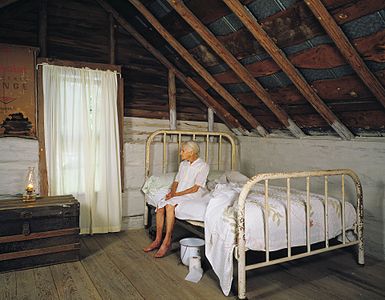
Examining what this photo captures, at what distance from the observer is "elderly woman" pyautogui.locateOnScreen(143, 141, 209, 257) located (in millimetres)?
3328

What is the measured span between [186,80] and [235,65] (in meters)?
1.21

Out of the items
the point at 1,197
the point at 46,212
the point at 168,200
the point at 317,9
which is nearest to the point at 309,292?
the point at 168,200

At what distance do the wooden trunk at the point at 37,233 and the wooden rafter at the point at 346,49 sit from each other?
267 cm

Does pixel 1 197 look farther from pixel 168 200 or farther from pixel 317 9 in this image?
pixel 317 9

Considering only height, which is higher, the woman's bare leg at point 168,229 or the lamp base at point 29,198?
the lamp base at point 29,198

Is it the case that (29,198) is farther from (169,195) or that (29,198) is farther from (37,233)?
(169,195)

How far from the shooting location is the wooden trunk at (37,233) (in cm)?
294

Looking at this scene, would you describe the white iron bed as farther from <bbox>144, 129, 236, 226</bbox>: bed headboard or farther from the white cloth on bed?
<bbox>144, 129, 236, 226</bbox>: bed headboard

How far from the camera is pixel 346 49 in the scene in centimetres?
255

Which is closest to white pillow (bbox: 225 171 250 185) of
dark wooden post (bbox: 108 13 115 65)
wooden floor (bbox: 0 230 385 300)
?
wooden floor (bbox: 0 230 385 300)

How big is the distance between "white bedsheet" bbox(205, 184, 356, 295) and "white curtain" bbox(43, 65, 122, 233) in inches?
64.8

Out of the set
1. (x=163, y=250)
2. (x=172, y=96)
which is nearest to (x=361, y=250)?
(x=163, y=250)

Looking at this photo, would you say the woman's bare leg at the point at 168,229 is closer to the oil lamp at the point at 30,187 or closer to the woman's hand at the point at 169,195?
the woman's hand at the point at 169,195

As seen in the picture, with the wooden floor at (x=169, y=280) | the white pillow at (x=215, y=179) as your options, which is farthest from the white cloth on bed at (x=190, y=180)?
the wooden floor at (x=169, y=280)
